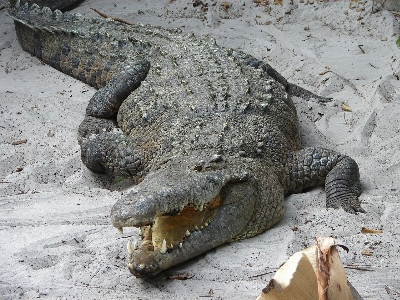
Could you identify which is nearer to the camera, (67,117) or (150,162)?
Result: (150,162)

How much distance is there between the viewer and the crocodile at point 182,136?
3461 millimetres

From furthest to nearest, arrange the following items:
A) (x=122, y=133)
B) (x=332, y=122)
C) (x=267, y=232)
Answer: (x=332, y=122) → (x=122, y=133) → (x=267, y=232)

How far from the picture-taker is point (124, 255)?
11.6 ft

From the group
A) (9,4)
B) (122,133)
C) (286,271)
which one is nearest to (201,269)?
(286,271)

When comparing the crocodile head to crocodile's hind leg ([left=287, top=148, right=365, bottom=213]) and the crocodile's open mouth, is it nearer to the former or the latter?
the crocodile's open mouth

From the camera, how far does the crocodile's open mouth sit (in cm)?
337

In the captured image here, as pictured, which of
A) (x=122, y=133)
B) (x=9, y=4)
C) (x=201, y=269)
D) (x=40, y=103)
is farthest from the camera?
(x=9, y=4)

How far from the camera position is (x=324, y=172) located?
4531 millimetres

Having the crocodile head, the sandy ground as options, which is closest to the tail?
the sandy ground

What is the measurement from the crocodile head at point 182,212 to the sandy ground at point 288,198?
4.6 inches

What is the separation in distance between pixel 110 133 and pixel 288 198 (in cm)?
166

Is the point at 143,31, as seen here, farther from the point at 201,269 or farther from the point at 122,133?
the point at 201,269

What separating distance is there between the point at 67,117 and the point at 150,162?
152 centimetres

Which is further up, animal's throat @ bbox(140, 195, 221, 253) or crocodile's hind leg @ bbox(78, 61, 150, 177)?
animal's throat @ bbox(140, 195, 221, 253)
